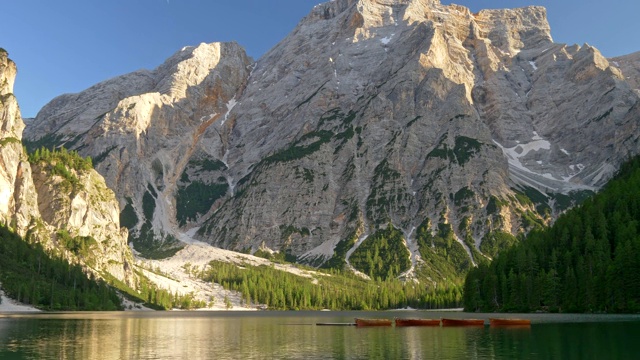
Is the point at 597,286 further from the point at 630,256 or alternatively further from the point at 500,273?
the point at 500,273

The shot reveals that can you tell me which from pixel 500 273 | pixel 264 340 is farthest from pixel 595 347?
pixel 500 273

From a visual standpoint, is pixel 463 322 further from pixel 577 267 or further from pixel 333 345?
pixel 577 267

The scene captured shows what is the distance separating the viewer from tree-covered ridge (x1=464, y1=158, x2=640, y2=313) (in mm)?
134500

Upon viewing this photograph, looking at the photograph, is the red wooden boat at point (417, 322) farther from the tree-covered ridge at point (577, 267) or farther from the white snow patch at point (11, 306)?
the white snow patch at point (11, 306)

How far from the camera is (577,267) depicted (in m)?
149

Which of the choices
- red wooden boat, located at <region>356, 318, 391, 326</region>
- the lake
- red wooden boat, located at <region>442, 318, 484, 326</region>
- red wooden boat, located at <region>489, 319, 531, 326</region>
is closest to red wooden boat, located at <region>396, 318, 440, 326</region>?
red wooden boat, located at <region>356, 318, 391, 326</region>

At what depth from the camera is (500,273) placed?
17700 cm

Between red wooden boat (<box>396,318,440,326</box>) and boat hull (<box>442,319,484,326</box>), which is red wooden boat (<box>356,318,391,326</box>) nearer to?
red wooden boat (<box>396,318,440,326</box>)

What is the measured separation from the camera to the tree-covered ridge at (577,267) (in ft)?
441

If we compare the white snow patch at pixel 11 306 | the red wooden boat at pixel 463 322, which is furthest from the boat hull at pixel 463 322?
the white snow patch at pixel 11 306

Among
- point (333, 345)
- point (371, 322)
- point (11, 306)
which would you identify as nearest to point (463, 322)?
point (371, 322)

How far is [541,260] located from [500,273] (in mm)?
14315

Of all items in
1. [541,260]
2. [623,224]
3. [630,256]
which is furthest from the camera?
[541,260]

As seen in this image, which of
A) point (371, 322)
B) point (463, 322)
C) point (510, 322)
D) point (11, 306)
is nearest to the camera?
point (510, 322)
